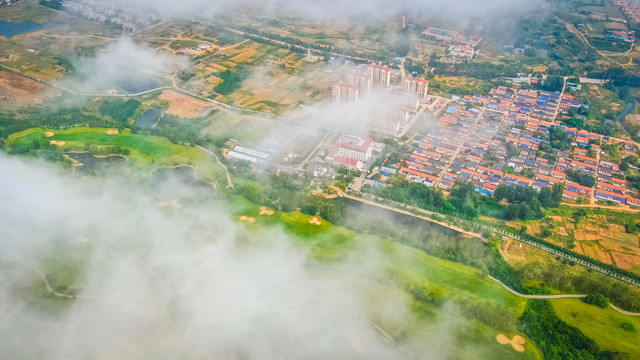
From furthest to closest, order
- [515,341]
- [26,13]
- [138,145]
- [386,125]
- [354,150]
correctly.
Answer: [26,13] < [386,125] < [138,145] < [354,150] < [515,341]

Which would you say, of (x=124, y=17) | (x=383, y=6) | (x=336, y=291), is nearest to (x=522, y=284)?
(x=336, y=291)

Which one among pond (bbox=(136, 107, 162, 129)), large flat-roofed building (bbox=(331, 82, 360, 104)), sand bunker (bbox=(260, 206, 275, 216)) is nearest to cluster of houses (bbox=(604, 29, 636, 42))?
large flat-roofed building (bbox=(331, 82, 360, 104))

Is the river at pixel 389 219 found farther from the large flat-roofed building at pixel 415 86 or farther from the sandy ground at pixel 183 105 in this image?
the sandy ground at pixel 183 105

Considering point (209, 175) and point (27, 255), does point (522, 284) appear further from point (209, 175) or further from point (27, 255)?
point (27, 255)

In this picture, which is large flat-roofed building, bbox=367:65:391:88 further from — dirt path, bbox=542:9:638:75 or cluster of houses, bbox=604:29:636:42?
cluster of houses, bbox=604:29:636:42

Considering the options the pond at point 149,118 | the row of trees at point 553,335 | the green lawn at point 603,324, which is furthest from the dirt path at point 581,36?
the pond at point 149,118

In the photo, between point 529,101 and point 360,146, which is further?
point 529,101

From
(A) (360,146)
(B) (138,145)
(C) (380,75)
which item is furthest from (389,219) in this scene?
(B) (138,145)

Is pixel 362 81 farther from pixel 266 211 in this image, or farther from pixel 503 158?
pixel 266 211
